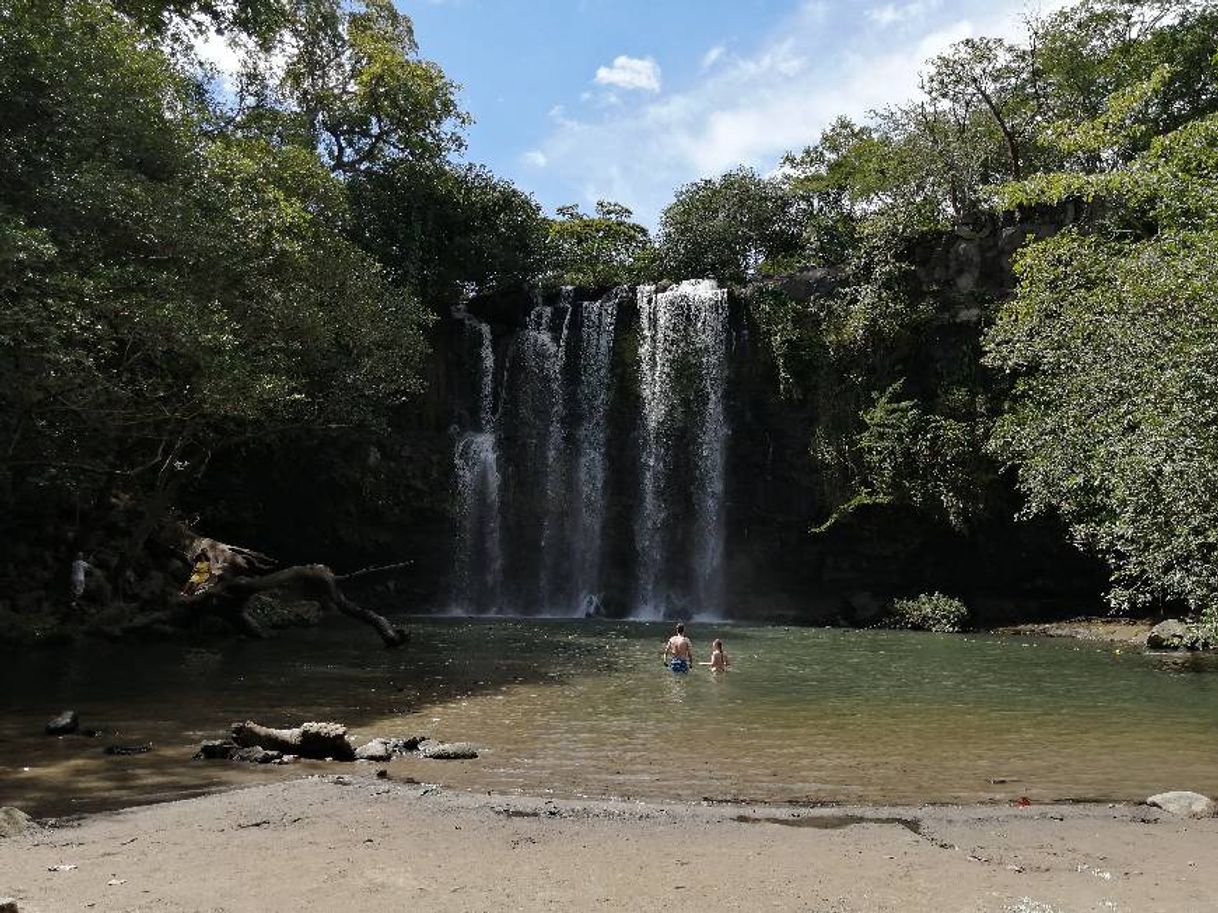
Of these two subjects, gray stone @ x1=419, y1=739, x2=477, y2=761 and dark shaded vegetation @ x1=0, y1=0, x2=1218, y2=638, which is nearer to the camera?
gray stone @ x1=419, y1=739, x2=477, y2=761

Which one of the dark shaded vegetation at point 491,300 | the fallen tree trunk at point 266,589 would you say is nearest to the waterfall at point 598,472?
the dark shaded vegetation at point 491,300

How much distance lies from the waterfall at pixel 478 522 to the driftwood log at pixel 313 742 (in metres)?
22.3

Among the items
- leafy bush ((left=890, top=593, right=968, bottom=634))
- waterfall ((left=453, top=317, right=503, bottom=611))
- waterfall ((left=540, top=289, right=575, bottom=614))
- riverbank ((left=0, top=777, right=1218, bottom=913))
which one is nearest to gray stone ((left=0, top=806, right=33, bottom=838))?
riverbank ((left=0, top=777, right=1218, bottom=913))

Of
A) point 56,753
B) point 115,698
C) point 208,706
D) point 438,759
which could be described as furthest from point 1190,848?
point 115,698

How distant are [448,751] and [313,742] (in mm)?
1259

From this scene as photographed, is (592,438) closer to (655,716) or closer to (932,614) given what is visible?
(932,614)

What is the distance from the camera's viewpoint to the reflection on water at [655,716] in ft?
26.3

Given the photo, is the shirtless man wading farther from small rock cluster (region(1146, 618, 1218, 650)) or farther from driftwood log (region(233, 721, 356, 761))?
small rock cluster (region(1146, 618, 1218, 650))

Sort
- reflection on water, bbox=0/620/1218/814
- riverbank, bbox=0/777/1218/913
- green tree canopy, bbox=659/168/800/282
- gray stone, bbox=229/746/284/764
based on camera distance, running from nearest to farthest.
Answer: riverbank, bbox=0/777/1218/913 < reflection on water, bbox=0/620/1218/814 < gray stone, bbox=229/746/284/764 < green tree canopy, bbox=659/168/800/282

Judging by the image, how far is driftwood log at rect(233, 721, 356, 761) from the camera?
8656 millimetres

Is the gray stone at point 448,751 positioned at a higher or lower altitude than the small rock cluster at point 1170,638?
lower

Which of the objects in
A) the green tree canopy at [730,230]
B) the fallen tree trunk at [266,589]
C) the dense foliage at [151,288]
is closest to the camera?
the dense foliage at [151,288]

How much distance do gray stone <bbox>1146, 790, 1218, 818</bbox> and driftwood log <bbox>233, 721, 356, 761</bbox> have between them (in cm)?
688

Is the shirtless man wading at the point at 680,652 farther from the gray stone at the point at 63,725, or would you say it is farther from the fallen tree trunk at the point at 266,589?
the gray stone at the point at 63,725
